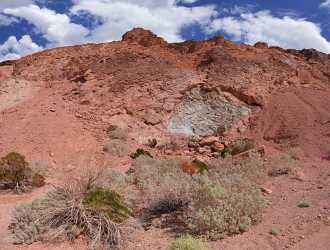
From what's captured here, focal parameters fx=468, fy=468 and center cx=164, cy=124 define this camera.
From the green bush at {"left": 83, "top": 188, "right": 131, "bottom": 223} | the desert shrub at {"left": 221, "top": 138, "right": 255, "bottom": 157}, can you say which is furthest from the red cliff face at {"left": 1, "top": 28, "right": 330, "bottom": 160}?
the green bush at {"left": 83, "top": 188, "right": 131, "bottom": 223}

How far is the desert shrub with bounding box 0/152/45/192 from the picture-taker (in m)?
12.0

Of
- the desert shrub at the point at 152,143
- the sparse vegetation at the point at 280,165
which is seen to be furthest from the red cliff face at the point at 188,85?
the sparse vegetation at the point at 280,165

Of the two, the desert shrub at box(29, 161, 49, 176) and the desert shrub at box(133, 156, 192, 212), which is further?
the desert shrub at box(29, 161, 49, 176)

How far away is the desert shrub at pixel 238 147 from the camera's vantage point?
16.5 m

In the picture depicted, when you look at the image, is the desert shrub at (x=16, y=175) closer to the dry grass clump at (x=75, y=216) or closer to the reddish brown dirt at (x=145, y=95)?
the reddish brown dirt at (x=145, y=95)

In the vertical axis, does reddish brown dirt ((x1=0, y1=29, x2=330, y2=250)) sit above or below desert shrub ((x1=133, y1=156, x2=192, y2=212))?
above

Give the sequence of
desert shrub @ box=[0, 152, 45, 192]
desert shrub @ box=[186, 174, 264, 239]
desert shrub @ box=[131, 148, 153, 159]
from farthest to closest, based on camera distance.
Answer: desert shrub @ box=[131, 148, 153, 159] < desert shrub @ box=[0, 152, 45, 192] < desert shrub @ box=[186, 174, 264, 239]

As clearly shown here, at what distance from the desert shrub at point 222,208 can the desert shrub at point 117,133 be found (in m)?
9.40

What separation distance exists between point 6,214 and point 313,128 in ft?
40.4

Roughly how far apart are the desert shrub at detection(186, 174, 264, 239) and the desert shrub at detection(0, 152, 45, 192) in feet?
17.3

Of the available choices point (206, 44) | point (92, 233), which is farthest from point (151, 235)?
point (206, 44)

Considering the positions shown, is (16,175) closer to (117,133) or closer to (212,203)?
(212,203)

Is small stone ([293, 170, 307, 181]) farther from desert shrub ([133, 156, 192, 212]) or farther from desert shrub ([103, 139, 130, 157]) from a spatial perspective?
desert shrub ([103, 139, 130, 157])

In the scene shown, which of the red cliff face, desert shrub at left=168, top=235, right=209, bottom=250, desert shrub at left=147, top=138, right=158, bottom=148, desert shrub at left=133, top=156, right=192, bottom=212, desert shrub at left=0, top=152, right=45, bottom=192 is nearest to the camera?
desert shrub at left=168, top=235, right=209, bottom=250
